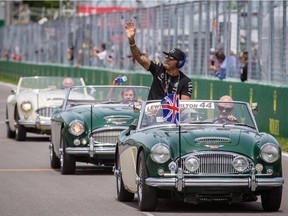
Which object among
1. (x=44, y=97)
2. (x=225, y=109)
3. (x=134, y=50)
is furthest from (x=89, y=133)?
(x=44, y=97)

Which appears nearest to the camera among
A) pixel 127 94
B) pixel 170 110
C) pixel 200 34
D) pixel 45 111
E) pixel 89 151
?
pixel 170 110

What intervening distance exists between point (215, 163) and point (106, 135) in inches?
202

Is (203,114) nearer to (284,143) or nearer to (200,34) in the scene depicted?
(284,143)

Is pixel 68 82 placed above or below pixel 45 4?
below

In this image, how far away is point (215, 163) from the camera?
1179 centimetres

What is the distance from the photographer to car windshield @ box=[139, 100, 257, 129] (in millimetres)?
13062

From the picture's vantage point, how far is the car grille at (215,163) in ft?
38.6

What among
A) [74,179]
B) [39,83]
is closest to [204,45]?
[39,83]

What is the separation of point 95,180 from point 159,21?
871 inches

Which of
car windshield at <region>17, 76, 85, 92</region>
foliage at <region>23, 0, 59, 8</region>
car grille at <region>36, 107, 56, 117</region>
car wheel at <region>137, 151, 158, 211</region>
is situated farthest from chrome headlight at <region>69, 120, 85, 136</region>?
foliage at <region>23, 0, 59, 8</region>

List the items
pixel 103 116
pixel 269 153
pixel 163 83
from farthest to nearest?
pixel 103 116
pixel 163 83
pixel 269 153

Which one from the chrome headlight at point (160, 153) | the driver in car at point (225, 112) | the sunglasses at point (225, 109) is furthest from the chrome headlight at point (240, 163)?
the sunglasses at point (225, 109)

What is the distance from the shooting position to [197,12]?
111ft

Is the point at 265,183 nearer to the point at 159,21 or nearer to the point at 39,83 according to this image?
the point at 39,83
